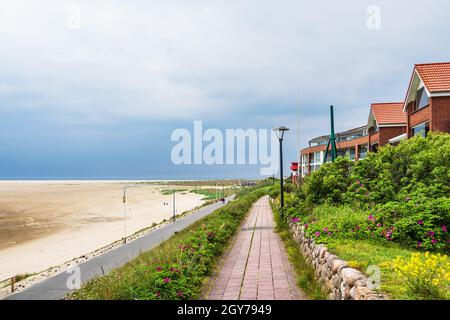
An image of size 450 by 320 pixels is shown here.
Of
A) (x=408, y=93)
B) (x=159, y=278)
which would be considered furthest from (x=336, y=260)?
(x=408, y=93)

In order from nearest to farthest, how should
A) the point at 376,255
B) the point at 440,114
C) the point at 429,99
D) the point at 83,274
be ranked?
the point at 376,255
the point at 83,274
the point at 440,114
the point at 429,99

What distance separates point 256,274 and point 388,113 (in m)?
26.5

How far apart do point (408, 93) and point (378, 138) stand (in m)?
7.26

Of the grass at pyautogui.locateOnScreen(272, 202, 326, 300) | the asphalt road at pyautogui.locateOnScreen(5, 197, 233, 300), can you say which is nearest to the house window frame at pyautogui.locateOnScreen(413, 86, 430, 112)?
the grass at pyautogui.locateOnScreen(272, 202, 326, 300)

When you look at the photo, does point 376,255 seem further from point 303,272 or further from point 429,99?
point 429,99

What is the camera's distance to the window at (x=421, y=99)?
18087 mm

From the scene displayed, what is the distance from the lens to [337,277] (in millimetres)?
4344

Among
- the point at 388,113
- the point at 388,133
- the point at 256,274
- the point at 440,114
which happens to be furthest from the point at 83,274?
the point at 388,113

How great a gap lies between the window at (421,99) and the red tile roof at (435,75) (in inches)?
41.6

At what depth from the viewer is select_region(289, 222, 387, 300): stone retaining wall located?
3498 mm

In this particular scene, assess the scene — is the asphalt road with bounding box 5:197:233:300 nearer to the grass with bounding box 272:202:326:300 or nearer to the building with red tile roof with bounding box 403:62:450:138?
the grass with bounding box 272:202:326:300

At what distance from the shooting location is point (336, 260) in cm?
459

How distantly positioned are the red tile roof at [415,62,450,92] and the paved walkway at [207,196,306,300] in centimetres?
1450
